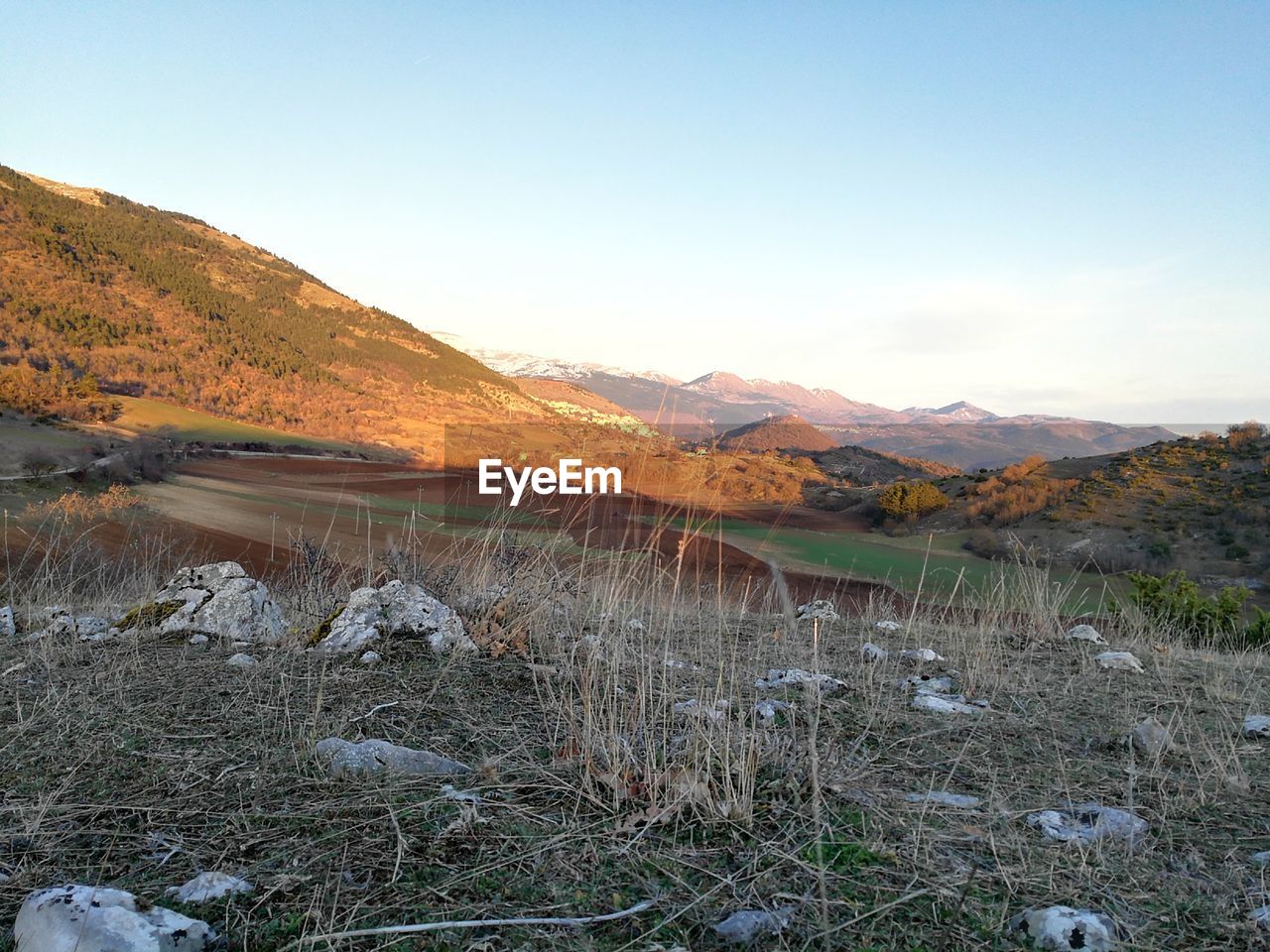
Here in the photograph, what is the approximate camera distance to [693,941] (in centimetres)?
157

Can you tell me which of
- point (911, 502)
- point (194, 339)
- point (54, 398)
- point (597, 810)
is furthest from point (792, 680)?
point (194, 339)

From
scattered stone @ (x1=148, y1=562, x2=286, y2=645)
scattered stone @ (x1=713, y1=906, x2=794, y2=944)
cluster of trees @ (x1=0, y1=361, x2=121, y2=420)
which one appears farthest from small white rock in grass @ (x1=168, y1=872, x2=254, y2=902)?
cluster of trees @ (x1=0, y1=361, x2=121, y2=420)

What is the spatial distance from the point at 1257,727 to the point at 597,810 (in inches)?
144

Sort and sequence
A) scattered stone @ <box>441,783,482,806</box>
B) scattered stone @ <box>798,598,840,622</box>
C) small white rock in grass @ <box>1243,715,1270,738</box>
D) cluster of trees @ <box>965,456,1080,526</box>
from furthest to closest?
cluster of trees @ <box>965,456,1080,526</box>, scattered stone @ <box>798,598,840,622</box>, small white rock in grass @ <box>1243,715,1270,738</box>, scattered stone @ <box>441,783,482,806</box>

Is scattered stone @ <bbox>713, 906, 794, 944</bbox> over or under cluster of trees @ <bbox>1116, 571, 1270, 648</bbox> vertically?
over

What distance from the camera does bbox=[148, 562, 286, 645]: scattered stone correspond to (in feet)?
14.4

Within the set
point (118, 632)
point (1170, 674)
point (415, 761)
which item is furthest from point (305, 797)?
point (1170, 674)

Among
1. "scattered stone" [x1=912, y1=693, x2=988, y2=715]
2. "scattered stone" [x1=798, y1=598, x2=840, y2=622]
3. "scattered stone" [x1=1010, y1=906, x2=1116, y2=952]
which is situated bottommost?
"scattered stone" [x1=798, y1=598, x2=840, y2=622]

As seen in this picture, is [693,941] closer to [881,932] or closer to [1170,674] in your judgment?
[881,932]

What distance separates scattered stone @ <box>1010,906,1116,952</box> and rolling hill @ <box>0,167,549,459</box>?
44.1ft

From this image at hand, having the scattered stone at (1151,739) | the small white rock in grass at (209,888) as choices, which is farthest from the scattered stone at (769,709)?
the small white rock in grass at (209,888)

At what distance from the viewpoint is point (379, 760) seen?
7.93 feet

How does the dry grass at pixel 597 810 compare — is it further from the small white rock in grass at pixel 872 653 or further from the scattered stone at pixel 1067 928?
the small white rock in grass at pixel 872 653

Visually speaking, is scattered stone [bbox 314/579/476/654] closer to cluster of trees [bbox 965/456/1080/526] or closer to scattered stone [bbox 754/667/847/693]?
scattered stone [bbox 754/667/847/693]
